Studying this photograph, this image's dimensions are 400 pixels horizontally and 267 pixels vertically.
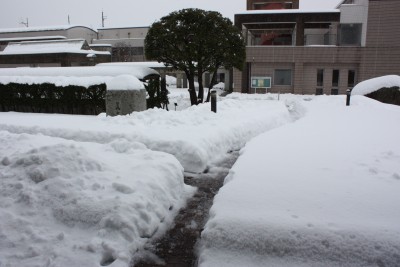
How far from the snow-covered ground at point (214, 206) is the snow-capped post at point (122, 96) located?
379 cm

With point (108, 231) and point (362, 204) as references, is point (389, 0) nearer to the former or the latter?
point (362, 204)

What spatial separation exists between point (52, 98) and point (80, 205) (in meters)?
12.1

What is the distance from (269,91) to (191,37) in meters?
14.3

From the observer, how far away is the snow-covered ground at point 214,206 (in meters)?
3.38

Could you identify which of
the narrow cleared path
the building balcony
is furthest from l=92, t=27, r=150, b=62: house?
the narrow cleared path

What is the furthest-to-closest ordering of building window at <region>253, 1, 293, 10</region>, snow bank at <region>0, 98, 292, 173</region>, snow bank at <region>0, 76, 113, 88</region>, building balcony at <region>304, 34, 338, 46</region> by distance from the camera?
building window at <region>253, 1, 293, 10</region>
building balcony at <region>304, 34, 338, 46</region>
snow bank at <region>0, 76, 113, 88</region>
snow bank at <region>0, 98, 292, 173</region>

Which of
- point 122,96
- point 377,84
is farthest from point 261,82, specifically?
point 122,96

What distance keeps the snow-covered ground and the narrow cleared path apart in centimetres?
15

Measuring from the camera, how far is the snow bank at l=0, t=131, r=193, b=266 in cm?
339

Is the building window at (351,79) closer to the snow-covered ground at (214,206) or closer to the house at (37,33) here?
the snow-covered ground at (214,206)

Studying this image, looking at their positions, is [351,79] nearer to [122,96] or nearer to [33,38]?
[122,96]

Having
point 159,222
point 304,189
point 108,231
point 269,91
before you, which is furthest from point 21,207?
point 269,91

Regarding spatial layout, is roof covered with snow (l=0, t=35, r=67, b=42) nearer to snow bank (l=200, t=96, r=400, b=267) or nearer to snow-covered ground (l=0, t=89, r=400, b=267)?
snow-covered ground (l=0, t=89, r=400, b=267)

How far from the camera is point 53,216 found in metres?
3.96
